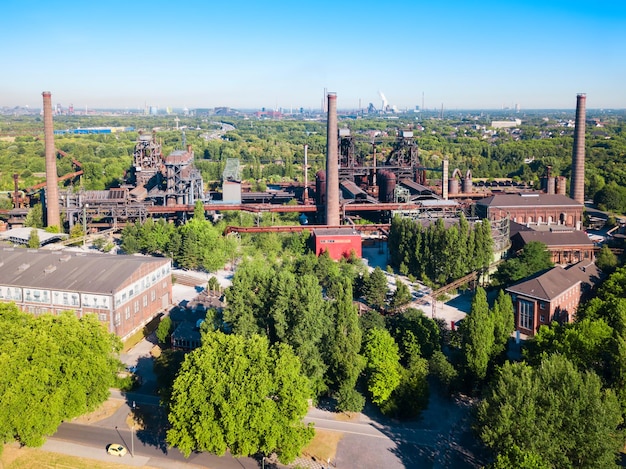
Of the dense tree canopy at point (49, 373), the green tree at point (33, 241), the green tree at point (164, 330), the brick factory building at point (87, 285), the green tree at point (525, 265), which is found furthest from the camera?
the green tree at point (33, 241)

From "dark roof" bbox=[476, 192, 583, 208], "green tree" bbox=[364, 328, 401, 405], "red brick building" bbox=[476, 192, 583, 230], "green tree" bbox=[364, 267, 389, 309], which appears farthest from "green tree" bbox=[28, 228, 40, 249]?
"dark roof" bbox=[476, 192, 583, 208]

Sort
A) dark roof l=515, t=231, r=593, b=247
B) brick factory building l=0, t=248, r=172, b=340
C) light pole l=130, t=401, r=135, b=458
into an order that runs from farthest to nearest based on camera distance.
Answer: dark roof l=515, t=231, r=593, b=247 < brick factory building l=0, t=248, r=172, b=340 < light pole l=130, t=401, r=135, b=458

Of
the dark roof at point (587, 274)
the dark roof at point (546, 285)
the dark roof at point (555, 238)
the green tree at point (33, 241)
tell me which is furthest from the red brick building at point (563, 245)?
the green tree at point (33, 241)

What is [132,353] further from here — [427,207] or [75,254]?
[427,207]

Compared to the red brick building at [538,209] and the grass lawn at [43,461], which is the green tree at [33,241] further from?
the red brick building at [538,209]

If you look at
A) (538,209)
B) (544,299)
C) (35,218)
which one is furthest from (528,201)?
(35,218)

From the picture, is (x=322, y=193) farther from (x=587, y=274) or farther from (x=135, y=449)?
(x=135, y=449)

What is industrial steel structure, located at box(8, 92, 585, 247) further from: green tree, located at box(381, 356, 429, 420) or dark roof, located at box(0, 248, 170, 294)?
green tree, located at box(381, 356, 429, 420)
